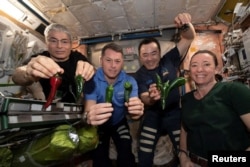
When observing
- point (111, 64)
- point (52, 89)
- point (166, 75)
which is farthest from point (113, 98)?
point (52, 89)

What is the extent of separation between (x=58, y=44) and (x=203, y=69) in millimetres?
1254

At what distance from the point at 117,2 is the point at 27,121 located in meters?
2.64

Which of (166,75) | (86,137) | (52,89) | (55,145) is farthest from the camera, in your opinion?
(166,75)

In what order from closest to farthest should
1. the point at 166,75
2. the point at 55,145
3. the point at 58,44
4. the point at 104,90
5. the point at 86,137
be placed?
the point at 55,145
the point at 86,137
the point at 104,90
the point at 58,44
the point at 166,75

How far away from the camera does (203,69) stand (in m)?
1.48

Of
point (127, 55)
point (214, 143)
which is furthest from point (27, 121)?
point (127, 55)

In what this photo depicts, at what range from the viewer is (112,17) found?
11.2 ft

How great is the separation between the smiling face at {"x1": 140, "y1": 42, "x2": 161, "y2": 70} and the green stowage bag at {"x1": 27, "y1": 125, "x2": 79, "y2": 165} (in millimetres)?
1167

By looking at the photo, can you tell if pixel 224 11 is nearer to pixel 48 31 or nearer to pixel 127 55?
pixel 127 55

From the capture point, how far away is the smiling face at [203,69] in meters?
1.48

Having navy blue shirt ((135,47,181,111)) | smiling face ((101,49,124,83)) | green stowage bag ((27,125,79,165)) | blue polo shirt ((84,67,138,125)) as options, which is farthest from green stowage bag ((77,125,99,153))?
navy blue shirt ((135,47,181,111))

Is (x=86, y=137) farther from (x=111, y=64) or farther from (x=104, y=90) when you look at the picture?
(x=111, y=64)

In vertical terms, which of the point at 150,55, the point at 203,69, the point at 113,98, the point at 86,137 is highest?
the point at 150,55

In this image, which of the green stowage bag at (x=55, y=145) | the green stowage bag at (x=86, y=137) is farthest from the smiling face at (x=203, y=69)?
the green stowage bag at (x=55, y=145)
